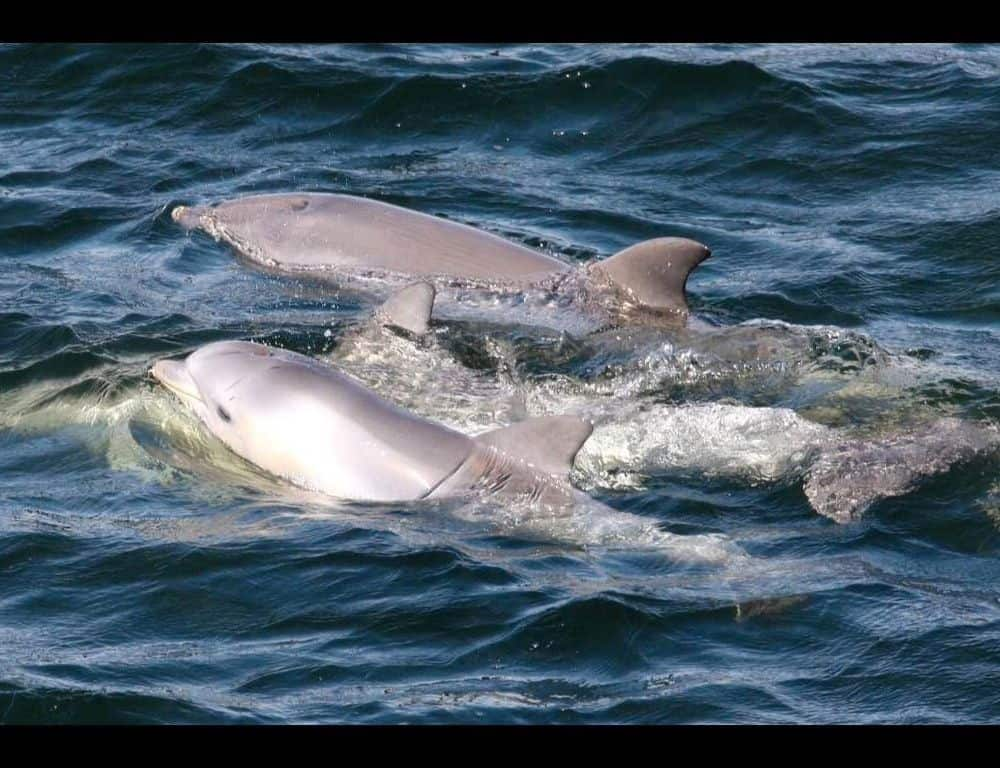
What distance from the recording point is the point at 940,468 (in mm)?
9742

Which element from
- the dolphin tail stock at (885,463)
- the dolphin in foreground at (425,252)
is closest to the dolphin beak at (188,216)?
the dolphin in foreground at (425,252)

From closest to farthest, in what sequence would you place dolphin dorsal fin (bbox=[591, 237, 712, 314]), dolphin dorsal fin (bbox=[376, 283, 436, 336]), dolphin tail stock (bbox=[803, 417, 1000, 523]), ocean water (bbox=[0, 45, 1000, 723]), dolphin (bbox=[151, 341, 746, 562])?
ocean water (bbox=[0, 45, 1000, 723]) < dolphin (bbox=[151, 341, 746, 562]) < dolphin tail stock (bbox=[803, 417, 1000, 523]) < dolphin dorsal fin (bbox=[376, 283, 436, 336]) < dolphin dorsal fin (bbox=[591, 237, 712, 314])

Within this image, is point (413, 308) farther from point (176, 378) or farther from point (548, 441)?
point (548, 441)

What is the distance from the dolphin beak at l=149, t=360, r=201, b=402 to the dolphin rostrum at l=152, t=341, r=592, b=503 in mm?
13

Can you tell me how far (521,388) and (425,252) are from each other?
2722mm

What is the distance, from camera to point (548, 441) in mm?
9219

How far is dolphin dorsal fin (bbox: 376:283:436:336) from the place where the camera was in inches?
477

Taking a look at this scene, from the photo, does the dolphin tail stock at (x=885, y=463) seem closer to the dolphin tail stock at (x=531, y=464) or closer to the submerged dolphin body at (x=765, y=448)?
the submerged dolphin body at (x=765, y=448)

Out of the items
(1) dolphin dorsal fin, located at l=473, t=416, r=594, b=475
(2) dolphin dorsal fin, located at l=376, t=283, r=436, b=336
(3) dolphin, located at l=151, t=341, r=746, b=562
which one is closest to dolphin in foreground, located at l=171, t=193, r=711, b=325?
(2) dolphin dorsal fin, located at l=376, t=283, r=436, b=336

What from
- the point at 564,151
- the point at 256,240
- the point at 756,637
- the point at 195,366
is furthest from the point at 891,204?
the point at 756,637

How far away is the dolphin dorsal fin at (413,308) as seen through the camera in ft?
39.7

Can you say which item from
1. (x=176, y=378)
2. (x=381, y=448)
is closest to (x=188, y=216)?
(x=176, y=378)

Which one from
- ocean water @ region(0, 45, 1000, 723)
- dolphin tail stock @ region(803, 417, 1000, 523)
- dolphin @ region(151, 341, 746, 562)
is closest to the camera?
ocean water @ region(0, 45, 1000, 723)

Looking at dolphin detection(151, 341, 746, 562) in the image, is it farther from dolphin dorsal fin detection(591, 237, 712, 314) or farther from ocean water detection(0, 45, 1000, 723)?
dolphin dorsal fin detection(591, 237, 712, 314)
